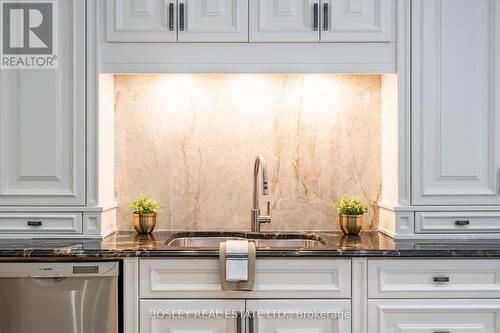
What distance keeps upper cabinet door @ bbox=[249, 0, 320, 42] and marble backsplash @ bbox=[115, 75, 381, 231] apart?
38 cm

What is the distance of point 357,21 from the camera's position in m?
2.53

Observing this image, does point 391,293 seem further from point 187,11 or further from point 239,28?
point 187,11

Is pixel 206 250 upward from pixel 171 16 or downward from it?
downward

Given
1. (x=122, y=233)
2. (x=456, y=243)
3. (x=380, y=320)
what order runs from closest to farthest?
1. (x=380, y=320)
2. (x=456, y=243)
3. (x=122, y=233)

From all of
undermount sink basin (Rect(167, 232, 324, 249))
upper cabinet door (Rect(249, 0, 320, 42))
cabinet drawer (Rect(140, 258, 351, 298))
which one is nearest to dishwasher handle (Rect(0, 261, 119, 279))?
cabinet drawer (Rect(140, 258, 351, 298))

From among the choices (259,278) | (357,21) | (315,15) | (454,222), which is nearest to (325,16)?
(315,15)

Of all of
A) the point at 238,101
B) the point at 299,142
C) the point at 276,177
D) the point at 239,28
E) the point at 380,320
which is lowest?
the point at 380,320

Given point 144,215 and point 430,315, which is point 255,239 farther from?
point 430,315

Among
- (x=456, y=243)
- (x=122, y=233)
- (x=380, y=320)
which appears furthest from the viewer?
(x=122, y=233)

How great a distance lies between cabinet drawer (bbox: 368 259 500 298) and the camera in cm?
225

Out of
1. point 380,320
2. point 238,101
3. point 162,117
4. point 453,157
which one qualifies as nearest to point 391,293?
point 380,320

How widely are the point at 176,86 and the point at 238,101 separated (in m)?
0.35

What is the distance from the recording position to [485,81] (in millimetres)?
2506

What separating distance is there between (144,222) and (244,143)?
2.28ft
